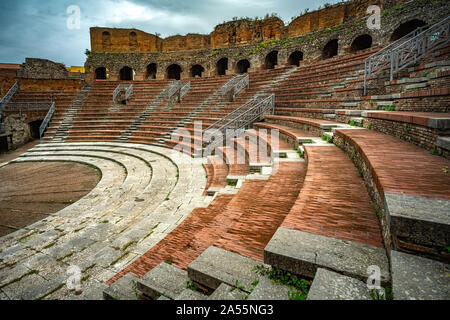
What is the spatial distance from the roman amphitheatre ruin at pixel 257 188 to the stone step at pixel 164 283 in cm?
1

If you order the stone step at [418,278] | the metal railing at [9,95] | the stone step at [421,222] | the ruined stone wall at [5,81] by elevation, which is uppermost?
the ruined stone wall at [5,81]

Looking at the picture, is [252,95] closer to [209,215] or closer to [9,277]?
[209,215]

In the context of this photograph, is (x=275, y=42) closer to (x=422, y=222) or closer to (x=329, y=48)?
(x=329, y=48)

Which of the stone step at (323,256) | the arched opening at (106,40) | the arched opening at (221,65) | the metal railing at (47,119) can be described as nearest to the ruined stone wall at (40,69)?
Answer: the arched opening at (106,40)

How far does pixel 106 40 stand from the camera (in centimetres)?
2417

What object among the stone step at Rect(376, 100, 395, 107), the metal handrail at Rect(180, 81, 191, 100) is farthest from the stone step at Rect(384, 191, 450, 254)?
the metal handrail at Rect(180, 81, 191, 100)

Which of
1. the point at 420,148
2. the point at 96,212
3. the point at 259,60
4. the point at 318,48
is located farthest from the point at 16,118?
the point at 318,48

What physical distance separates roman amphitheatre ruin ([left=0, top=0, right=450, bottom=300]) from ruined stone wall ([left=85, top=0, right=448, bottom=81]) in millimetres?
136

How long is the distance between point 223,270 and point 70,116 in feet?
58.3

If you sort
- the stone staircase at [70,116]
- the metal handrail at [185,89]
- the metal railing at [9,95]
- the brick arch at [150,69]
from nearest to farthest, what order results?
the stone staircase at [70,116] → the metal railing at [9,95] → the metal handrail at [185,89] → the brick arch at [150,69]

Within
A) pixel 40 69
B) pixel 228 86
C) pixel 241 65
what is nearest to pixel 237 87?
pixel 228 86

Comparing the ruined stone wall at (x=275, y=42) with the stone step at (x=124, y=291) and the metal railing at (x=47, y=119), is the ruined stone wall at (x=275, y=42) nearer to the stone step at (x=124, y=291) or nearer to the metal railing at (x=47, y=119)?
the metal railing at (x=47, y=119)

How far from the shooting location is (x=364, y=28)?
13062 mm

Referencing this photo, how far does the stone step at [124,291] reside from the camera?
2.02 metres
